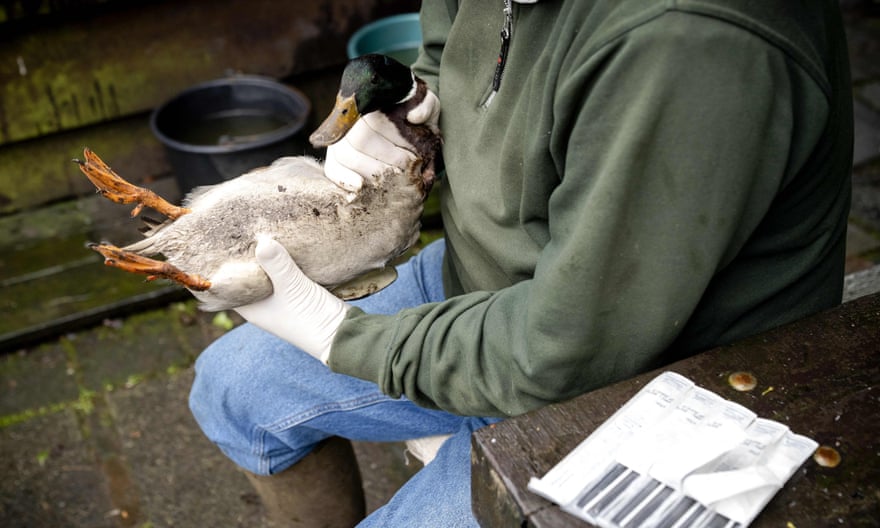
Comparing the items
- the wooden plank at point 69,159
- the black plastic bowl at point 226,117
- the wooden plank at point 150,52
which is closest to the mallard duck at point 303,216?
the black plastic bowl at point 226,117

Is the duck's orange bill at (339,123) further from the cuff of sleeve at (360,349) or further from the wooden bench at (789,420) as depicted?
the wooden bench at (789,420)

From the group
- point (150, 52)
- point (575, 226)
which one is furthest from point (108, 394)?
point (575, 226)

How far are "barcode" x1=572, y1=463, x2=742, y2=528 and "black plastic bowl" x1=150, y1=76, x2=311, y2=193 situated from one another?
8.27 feet

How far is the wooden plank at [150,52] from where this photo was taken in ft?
11.0

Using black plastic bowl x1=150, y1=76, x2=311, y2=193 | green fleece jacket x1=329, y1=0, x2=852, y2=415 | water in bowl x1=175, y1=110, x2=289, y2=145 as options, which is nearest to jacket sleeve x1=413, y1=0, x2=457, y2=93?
green fleece jacket x1=329, y1=0, x2=852, y2=415

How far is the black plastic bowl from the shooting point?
327 cm

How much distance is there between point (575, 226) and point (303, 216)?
585 millimetres

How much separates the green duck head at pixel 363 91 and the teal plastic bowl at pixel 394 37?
200 centimetres

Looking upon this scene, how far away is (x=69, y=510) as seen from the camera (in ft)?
7.97

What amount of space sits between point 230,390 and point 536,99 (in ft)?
3.07

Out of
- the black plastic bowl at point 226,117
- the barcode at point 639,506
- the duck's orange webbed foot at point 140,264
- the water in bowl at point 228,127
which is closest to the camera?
the barcode at point 639,506

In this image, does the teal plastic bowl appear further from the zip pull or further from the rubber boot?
the zip pull

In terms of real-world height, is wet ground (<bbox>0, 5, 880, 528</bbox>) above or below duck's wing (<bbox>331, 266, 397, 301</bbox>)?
below

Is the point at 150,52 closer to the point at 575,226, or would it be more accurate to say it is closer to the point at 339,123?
the point at 339,123
